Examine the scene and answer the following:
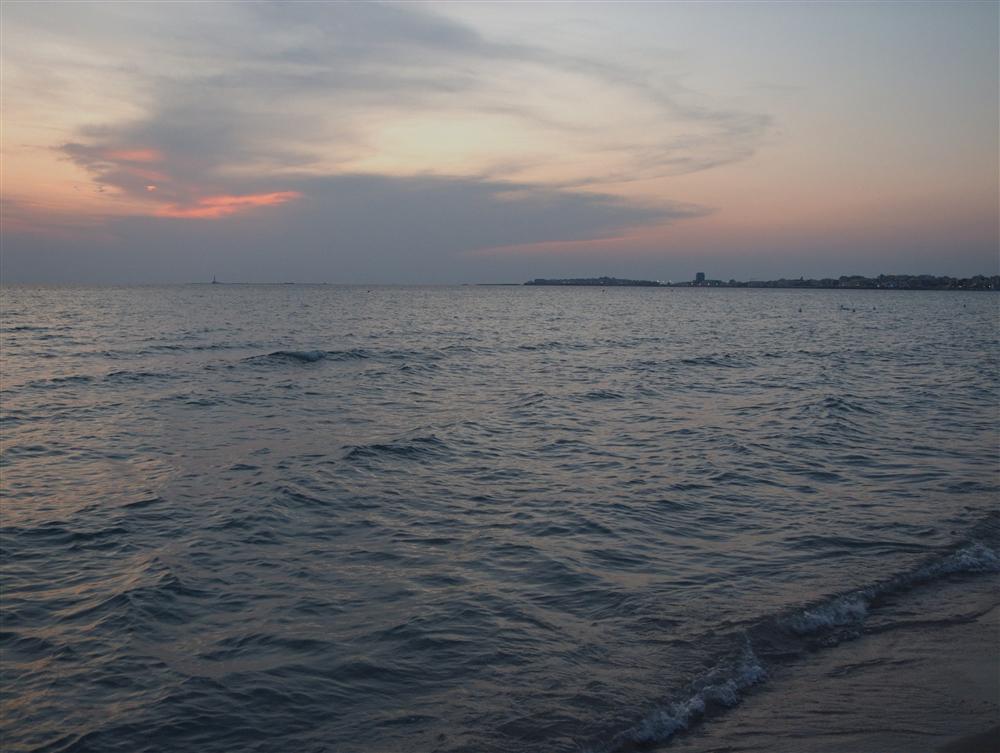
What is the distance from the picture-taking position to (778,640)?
346 inches

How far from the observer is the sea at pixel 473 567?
7.29m

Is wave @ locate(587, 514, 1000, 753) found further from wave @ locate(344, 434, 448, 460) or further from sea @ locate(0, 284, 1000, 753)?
wave @ locate(344, 434, 448, 460)

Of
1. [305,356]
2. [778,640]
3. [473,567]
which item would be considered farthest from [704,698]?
[305,356]

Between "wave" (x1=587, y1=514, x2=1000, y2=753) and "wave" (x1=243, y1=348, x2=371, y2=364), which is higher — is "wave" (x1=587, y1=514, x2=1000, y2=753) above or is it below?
below

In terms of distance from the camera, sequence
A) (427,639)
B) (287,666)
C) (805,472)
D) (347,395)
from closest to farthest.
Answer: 1. (287,666)
2. (427,639)
3. (805,472)
4. (347,395)

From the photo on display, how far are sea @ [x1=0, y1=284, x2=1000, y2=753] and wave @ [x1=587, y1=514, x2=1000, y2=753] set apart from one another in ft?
0.12

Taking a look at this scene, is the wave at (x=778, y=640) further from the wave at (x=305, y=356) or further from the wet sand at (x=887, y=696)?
the wave at (x=305, y=356)

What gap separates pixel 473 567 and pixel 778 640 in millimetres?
4661

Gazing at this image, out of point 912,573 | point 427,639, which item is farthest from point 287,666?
point 912,573

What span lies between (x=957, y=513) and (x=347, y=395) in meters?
22.4

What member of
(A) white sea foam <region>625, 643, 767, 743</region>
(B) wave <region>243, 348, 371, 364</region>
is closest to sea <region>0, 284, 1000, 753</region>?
(A) white sea foam <region>625, 643, 767, 743</region>

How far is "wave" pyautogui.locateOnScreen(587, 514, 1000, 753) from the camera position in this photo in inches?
275

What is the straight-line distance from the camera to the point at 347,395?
29.6m

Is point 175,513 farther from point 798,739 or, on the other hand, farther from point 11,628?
point 798,739
